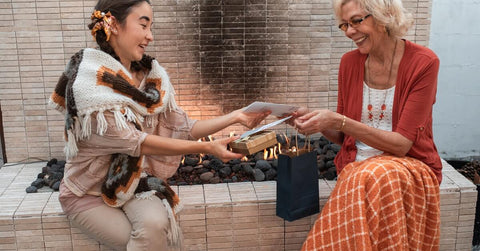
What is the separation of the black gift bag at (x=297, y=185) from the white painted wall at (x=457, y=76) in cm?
254

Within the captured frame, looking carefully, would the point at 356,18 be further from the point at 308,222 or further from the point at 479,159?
the point at 479,159

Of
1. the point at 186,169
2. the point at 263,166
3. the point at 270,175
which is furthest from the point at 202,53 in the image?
the point at 270,175

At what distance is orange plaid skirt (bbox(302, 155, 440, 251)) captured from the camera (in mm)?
2385

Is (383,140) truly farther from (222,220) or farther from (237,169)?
(237,169)

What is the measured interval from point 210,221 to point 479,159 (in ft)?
10.4

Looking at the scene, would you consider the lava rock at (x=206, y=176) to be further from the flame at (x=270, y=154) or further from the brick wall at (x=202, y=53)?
the brick wall at (x=202, y=53)

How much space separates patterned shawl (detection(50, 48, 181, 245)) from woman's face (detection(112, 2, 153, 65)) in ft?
0.31

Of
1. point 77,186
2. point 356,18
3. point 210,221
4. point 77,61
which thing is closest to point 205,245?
point 210,221

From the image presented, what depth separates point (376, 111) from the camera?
2793 mm

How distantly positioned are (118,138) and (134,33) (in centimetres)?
55

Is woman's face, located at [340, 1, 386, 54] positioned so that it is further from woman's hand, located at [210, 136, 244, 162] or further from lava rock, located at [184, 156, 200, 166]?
lava rock, located at [184, 156, 200, 166]

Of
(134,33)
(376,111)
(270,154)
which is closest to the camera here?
(134,33)

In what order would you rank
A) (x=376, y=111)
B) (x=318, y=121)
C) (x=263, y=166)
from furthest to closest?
(x=263, y=166)
(x=376, y=111)
(x=318, y=121)

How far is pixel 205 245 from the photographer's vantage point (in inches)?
124
